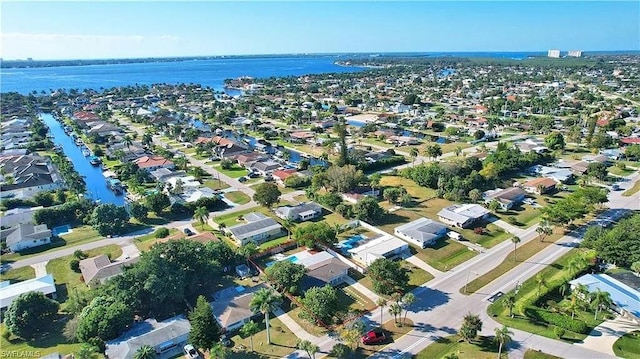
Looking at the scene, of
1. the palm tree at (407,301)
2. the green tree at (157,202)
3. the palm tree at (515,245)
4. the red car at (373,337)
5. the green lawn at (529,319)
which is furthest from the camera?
the green tree at (157,202)

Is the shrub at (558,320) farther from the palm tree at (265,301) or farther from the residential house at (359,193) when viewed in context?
the residential house at (359,193)

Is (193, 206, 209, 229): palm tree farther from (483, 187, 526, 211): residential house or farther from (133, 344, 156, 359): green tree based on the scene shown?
(483, 187, 526, 211): residential house

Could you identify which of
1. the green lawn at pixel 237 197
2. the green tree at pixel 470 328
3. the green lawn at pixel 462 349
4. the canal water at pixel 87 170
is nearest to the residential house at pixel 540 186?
the green lawn at pixel 462 349

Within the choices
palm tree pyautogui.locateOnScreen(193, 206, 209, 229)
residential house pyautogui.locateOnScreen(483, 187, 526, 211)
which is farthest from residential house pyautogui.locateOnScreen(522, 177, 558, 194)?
palm tree pyautogui.locateOnScreen(193, 206, 209, 229)

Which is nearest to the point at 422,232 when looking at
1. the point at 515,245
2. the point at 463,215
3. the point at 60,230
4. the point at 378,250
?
the point at 378,250

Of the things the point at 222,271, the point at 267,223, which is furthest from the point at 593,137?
the point at 222,271

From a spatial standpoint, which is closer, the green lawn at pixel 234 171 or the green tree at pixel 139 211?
the green tree at pixel 139 211

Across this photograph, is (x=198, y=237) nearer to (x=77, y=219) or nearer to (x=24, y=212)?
(x=77, y=219)
